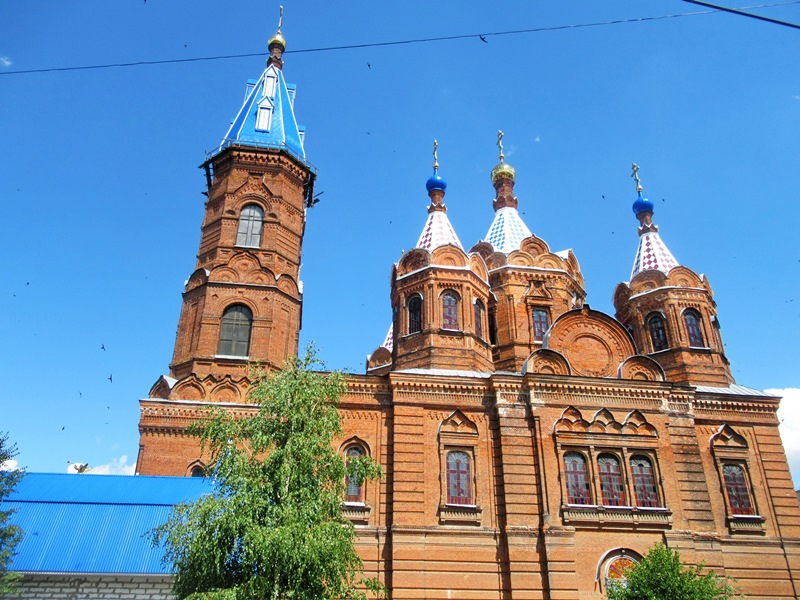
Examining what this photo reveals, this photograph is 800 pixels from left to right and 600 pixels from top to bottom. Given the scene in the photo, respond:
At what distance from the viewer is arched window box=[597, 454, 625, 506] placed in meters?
16.4

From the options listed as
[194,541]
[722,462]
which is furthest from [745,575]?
[194,541]

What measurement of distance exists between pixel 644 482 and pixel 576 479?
6.15 ft

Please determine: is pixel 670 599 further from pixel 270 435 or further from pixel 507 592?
pixel 270 435

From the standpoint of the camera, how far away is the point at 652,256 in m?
23.1

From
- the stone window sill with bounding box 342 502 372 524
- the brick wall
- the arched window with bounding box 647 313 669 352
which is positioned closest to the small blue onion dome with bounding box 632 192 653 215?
the arched window with bounding box 647 313 669 352

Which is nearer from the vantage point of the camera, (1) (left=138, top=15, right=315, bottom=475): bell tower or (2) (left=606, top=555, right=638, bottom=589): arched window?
(2) (left=606, top=555, right=638, bottom=589): arched window

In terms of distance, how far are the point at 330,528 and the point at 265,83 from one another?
20.1m

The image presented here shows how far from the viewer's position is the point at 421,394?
1700 cm

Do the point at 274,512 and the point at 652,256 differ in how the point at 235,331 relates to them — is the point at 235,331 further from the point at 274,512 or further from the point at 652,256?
the point at 652,256

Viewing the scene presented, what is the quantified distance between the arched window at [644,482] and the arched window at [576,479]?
130 centimetres

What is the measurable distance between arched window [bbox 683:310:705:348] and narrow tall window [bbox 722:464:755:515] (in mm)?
4326

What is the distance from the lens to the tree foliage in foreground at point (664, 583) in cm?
1309

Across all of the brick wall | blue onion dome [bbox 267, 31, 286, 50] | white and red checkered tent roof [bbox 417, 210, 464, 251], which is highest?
blue onion dome [bbox 267, 31, 286, 50]

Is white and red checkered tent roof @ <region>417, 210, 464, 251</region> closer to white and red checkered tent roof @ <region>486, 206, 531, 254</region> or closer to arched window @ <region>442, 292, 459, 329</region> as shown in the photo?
arched window @ <region>442, 292, 459, 329</region>
